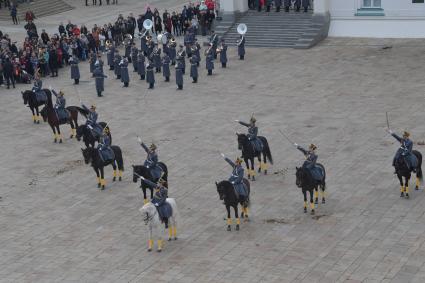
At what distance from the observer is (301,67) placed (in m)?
44.3

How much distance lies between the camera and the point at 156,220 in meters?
23.5

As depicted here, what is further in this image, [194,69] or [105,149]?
[194,69]

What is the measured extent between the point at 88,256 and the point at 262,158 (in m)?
8.56

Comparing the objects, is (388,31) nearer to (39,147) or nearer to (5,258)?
(39,147)

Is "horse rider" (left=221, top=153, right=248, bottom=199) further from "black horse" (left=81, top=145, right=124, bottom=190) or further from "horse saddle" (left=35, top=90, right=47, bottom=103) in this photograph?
"horse saddle" (left=35, top=90, right=47, bottom=103)

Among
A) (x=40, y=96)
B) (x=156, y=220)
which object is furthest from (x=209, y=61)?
(x=156, y=220)

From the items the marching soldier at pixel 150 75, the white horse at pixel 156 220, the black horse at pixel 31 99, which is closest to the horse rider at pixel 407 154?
the white horse at pixel 156 220

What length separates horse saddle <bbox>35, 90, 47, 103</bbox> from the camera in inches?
1427

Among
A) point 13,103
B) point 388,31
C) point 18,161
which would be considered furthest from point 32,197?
point 388,31

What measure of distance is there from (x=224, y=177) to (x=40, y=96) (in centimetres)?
1044

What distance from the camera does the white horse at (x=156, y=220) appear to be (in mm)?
23266

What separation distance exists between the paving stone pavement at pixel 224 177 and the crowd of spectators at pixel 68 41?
54.9 inches

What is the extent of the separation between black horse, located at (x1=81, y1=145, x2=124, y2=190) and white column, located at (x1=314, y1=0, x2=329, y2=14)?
22.9 metres

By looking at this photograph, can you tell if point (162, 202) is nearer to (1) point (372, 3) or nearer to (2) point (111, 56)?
(2) point (111, 56)
